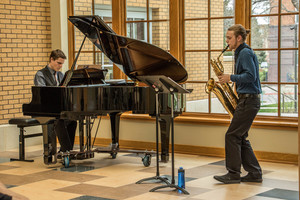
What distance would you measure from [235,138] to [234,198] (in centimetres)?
73

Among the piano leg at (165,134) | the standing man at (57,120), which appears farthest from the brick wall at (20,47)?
the piano leg at (165,134)

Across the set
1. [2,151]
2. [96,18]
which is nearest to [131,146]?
[2,151]

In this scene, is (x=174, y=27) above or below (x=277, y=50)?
above

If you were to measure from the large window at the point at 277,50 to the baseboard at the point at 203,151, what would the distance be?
51cm

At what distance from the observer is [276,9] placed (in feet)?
22.4

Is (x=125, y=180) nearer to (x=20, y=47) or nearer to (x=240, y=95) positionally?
(x=240, y=95)

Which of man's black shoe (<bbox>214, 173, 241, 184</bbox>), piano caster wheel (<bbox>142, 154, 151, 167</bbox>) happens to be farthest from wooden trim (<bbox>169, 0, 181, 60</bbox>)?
man's black shoe (<bbox>214, 173, 241, 184</bbox>)

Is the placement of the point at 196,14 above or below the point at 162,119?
above

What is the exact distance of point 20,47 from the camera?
8328 millimetres

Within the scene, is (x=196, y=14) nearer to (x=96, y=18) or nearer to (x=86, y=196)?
(x=96, y=18)

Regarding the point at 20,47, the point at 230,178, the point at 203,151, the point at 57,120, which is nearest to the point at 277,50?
the point at 203,151

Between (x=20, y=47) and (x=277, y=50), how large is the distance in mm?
3839

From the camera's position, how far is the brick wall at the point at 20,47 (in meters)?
8.08

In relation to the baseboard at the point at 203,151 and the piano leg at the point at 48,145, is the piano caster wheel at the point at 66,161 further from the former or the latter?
the baseboard at the point at 203,151
